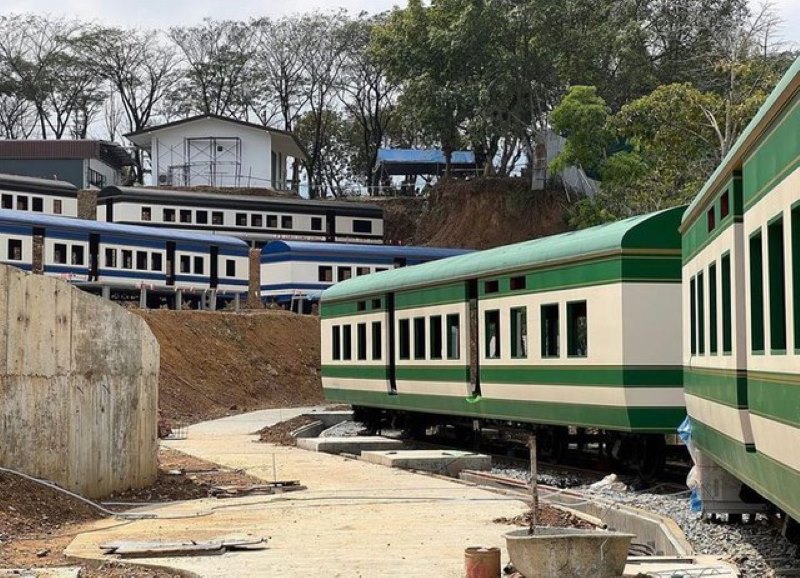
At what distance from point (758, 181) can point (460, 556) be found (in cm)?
436

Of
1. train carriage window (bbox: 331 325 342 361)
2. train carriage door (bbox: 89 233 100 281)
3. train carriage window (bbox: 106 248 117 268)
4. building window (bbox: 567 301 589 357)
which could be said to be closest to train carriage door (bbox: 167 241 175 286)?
train carriage window (bbox: 106 248 117 268)

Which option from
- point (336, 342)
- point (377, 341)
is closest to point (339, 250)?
point (336, 342)

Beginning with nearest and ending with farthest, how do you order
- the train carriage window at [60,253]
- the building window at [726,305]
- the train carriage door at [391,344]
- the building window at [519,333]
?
1. the building window at [726,305]
2. the building window at [519,333]
3. the train carriage door at [391,344]
4. the train carriage window at [60,253]

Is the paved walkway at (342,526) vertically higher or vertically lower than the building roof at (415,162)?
lower

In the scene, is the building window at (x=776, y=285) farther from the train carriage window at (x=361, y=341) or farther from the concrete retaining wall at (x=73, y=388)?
the train carriage window at (x=361, y=341)

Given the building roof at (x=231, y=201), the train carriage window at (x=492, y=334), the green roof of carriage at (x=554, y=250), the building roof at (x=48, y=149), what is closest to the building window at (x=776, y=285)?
the green roof of carriage at (x=554, y=250)

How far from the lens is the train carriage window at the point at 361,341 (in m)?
28.2

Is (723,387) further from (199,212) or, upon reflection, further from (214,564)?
(199,212)

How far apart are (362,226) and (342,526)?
2248 inches

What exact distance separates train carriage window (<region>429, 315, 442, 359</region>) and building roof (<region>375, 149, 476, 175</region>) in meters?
58.3

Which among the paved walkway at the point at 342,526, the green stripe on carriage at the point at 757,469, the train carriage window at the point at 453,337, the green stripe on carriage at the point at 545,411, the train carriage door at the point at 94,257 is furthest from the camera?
the train carriage door at the point at 94,257

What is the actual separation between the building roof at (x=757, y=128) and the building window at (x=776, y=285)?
0.65 meters

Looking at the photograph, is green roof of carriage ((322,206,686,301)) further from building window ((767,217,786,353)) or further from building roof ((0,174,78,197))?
building roof ((0,174,78,197))

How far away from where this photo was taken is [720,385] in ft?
34.7
